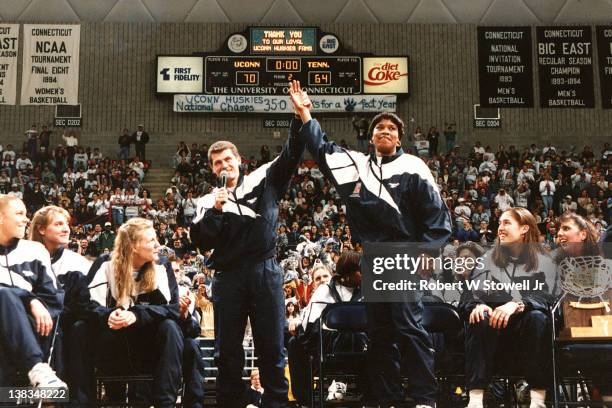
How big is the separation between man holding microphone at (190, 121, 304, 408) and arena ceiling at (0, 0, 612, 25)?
1808 cm

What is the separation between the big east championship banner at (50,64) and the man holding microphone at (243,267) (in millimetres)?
18078

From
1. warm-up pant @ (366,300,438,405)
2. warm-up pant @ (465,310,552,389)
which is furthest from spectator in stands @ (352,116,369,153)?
warm-up pant @ (366,300,438,405)

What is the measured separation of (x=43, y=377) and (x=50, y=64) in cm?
1894

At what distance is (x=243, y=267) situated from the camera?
4.39 meters

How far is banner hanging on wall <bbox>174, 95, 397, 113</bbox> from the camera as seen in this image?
68.9 feet

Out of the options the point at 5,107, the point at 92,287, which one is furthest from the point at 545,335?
the point at 5,107

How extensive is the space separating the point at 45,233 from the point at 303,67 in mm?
16367

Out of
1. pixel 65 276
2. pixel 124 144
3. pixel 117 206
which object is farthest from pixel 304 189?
pixel 65 276

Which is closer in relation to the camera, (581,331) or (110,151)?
(581,331)

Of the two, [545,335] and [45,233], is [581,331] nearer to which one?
[545,335]

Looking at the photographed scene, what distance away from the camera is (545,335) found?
167 inches

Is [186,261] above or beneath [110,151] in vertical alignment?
beneath

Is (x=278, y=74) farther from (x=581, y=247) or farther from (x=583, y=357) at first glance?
(x=583, y=357)

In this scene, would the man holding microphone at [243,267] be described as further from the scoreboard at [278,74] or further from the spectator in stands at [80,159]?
the scoreboard at [278,74]
